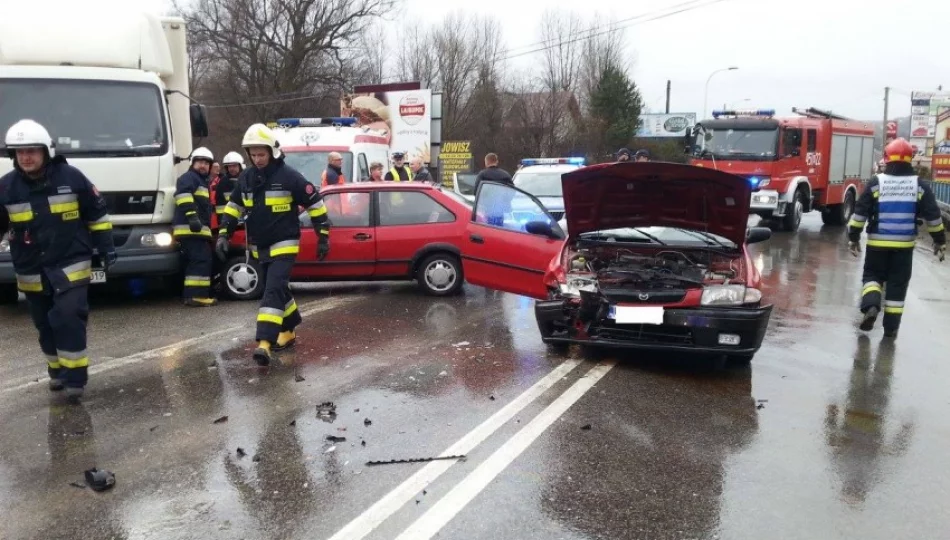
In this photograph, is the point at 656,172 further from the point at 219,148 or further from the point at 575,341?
the point at 219,148

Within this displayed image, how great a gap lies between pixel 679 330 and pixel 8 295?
25.0 ft

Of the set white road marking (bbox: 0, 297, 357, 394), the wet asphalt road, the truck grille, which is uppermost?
the truck grille

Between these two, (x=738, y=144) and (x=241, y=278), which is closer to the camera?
(x=241, y=278)

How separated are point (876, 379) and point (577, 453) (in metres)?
3.04

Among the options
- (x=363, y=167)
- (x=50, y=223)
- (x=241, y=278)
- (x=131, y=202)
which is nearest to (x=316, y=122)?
(x=363, y=167)

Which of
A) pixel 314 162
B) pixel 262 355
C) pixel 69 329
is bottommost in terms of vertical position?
pixel 262 355

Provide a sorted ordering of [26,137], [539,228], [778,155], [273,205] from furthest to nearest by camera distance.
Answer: [778,155] → [539,228] → [273,205] → [26,137]

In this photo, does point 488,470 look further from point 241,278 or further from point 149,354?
point 241,278

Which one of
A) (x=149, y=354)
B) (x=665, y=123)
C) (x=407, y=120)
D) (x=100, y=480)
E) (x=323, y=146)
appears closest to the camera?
(x=100, y=480)

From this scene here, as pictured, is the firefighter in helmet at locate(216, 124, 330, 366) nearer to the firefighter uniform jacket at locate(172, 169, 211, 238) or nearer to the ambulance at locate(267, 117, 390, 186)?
the firefighter uniform jacket at locate(172, 169, 211, 238)

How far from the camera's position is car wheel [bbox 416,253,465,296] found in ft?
31.3

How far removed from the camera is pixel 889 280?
7520 millimetres

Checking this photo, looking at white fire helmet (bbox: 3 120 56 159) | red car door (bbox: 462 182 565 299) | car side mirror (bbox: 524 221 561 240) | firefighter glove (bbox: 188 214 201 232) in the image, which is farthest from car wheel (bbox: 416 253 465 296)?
white fire helmet (bbox: 3 120 56 159)

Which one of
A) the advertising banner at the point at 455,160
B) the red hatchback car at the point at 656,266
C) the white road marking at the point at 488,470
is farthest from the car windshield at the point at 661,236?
the advertising banner at the point at 455,160
